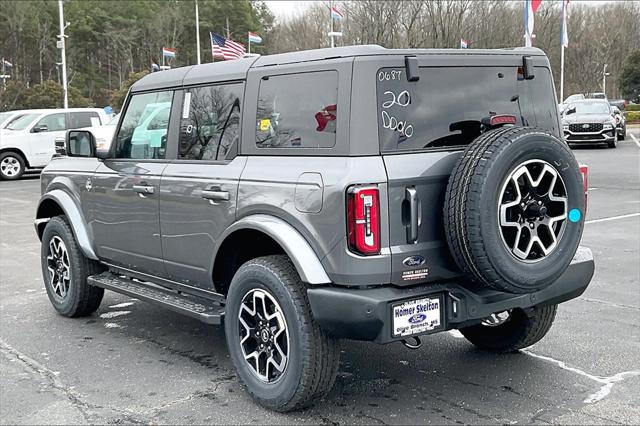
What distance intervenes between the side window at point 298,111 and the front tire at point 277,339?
67 centimetres

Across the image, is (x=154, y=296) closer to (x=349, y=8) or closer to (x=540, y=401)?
(x=540, y=401)

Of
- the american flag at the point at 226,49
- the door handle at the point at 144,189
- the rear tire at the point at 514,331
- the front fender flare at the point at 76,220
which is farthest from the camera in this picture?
the american flag at the point at 226,49

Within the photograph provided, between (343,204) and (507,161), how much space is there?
2.69 feet

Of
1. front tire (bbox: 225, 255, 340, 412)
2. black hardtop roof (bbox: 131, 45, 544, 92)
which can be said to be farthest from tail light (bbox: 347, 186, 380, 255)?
black hardtop roof (bbox: 131, 45, 544, 92)

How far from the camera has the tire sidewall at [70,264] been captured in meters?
5.87

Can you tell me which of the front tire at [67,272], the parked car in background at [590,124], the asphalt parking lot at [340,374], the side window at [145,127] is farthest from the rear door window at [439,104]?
the parked car in background at [590,124]

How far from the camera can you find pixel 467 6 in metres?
56.0

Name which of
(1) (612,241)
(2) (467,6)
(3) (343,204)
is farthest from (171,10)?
(3) (343,204)

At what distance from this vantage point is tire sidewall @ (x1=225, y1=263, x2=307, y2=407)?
3758mm

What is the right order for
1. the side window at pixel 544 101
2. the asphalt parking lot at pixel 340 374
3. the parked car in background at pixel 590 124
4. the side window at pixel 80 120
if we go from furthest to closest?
1. the parked car in background at pixel 590 124
2. the side window at pixel 80 120
3. the side window at pixel 544 101
4. the asphalt parking lot at pixel 340 374

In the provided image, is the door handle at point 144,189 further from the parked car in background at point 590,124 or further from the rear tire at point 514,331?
the parked car in background at point 590,124

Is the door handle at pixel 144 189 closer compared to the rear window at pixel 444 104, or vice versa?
the rear window at pixel 444 104

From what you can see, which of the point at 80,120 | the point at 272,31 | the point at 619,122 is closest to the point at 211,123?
the point at 80,120

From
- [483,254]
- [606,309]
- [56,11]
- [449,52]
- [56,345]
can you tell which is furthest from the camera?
[56,11]
